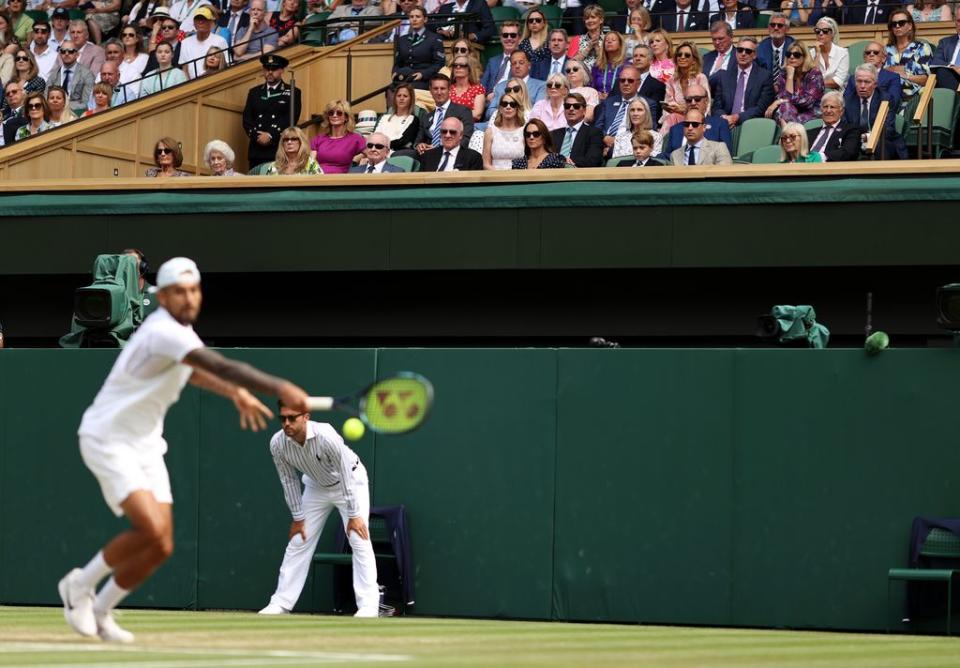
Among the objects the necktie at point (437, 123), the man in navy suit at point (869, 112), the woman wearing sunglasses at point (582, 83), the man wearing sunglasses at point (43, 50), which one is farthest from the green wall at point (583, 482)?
the man wearing sunglasses at point (43, 50)

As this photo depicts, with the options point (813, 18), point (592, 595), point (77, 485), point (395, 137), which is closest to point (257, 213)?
point (395, 137)

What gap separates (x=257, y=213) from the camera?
16234 mm

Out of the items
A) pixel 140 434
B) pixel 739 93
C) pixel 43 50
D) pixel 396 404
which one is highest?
pixel 43 50

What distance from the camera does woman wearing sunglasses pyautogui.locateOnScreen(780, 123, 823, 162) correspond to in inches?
593

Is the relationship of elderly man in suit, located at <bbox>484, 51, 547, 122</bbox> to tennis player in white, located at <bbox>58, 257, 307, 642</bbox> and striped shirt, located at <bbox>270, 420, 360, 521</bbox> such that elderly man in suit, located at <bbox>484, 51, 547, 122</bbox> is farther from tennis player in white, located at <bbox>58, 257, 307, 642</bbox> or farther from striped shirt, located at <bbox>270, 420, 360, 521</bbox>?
tennis player in white, located at <bbox>58, 257, 307, 642</bbox>

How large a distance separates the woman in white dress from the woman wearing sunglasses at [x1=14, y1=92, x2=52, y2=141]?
546 cm

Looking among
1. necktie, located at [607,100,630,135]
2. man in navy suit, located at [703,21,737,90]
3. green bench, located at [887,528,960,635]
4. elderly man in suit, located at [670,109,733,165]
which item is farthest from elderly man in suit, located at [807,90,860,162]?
green bench, located at [887,528,960,635]

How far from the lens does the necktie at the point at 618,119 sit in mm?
16500

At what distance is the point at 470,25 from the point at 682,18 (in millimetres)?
2403

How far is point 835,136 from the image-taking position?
15469mm

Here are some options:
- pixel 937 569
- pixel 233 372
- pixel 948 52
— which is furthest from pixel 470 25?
pixel 233 372

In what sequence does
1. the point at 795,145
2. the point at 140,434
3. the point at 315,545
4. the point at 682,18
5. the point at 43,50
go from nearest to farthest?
the point at 140,434, the point at 315,545, the point at 795,145, the point at 682,18, the point at 43,50

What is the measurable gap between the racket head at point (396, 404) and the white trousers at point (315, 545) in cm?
503

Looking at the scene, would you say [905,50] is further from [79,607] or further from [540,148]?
[79,607]
